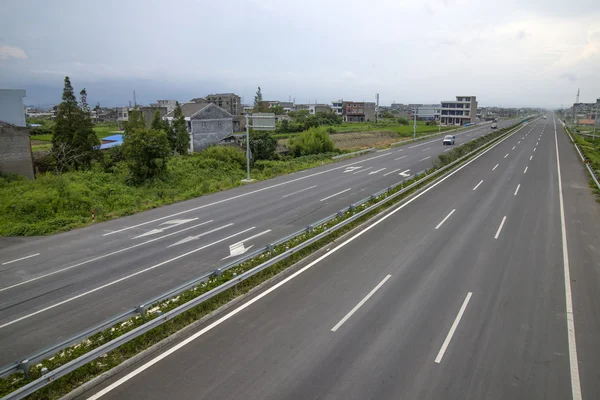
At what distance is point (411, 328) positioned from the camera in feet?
30.5


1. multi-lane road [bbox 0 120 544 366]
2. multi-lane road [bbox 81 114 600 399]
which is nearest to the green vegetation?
multi-lane road [bbox 0 120 544 366]

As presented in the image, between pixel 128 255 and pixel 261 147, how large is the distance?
35714 millimetres

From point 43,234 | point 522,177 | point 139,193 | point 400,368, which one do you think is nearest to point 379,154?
point 522,177

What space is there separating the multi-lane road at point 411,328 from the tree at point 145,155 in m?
21.4

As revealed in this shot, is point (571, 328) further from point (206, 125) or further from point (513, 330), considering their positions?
point (206, 125)

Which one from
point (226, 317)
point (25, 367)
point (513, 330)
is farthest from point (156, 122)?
point (513, 330)

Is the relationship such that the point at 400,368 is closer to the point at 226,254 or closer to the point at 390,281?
the point at 390,281

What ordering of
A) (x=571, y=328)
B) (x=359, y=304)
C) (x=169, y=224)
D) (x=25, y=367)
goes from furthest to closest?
(x=169, y=224) → (x=359, y=304) → (x=571, y=328) → (x=25, y=367)

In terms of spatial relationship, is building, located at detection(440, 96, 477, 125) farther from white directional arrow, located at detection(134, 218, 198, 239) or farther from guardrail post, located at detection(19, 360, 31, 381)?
guardrail post, located at detection(19, 360, 31, 381)

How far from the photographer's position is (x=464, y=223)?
18.1 m

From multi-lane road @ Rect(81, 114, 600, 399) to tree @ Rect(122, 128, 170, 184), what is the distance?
70.3 ft

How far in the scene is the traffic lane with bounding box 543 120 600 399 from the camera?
26.4 feet

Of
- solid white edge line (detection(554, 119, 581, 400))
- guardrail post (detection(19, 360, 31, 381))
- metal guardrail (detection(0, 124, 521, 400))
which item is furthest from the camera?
solid white edge line (detection(554, 119, 581, 400))

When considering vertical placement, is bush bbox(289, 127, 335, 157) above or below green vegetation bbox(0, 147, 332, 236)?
above
